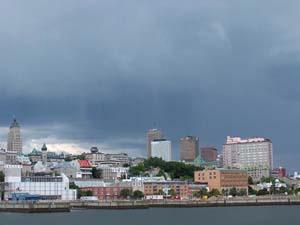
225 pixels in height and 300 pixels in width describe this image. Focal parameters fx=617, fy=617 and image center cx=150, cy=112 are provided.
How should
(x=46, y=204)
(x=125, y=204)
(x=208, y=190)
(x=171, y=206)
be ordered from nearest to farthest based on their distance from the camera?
(x=46, y=204)
(x=125, y=204)
(x=171, y=206)
(x=208, y=190)

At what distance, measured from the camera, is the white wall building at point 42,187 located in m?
152

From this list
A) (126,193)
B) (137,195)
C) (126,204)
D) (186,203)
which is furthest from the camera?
(126,193)

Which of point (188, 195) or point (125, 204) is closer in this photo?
point (125, 204)

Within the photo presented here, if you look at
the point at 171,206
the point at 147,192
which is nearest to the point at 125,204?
the point at 171,206

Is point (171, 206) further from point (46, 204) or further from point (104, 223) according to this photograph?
point (104, 223)

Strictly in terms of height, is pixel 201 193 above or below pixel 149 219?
above

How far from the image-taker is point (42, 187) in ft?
506

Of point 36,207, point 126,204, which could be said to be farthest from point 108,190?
point 36,207

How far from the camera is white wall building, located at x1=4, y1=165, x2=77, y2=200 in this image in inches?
5979

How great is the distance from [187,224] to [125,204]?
59.1m

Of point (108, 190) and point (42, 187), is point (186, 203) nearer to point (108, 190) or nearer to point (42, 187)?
point (108, 190)

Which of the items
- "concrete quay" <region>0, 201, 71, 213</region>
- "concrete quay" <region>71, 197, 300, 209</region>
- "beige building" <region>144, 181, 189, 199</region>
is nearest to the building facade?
"beige building" <region>144, 181, 189, 199</region>

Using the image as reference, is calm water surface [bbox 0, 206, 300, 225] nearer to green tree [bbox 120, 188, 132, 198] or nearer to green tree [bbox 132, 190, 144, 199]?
green tree [bbox 132, 190, 144, 199]

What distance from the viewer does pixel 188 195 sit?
617 feet
